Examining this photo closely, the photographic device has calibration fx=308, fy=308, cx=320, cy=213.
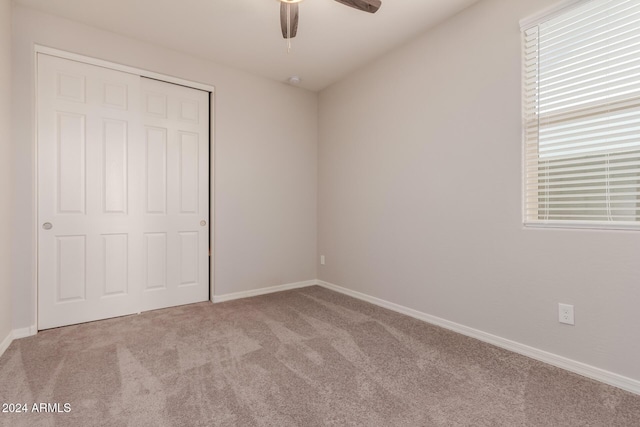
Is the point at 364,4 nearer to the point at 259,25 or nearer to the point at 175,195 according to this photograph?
the point at 259,25

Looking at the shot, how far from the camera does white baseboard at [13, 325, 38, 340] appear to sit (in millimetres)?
2459

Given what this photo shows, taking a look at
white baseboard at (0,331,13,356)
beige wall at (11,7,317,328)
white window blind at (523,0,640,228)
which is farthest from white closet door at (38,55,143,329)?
white window blind at (523,0,640,228)

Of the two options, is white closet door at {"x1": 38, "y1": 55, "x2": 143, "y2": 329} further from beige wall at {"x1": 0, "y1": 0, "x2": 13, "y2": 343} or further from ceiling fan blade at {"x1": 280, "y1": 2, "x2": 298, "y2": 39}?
ceiling fan blade at {"x1": 280, "y1": 2, "x2": 298, "y2": 39}

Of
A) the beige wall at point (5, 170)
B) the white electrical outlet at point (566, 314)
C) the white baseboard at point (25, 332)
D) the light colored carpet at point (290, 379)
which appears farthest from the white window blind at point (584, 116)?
the white baseboard at point (25, 332)

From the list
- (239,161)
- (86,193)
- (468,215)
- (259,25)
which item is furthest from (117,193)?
(468,215)

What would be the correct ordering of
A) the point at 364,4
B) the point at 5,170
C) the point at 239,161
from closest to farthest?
the point at 364,4 → the point at 5,170 → the point at 239,161

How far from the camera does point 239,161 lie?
11.9ft

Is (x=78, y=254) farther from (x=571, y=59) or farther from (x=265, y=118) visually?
(x=571, y=59)

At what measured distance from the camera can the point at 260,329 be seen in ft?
8.73

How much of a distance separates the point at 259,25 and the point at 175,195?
1.87m

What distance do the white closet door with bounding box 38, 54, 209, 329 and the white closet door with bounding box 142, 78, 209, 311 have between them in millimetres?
10

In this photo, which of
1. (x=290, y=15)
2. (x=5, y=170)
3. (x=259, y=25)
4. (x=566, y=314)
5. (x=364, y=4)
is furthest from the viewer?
(x=259, y=25)

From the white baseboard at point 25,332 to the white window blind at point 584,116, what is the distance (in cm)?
396

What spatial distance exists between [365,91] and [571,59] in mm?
1912
